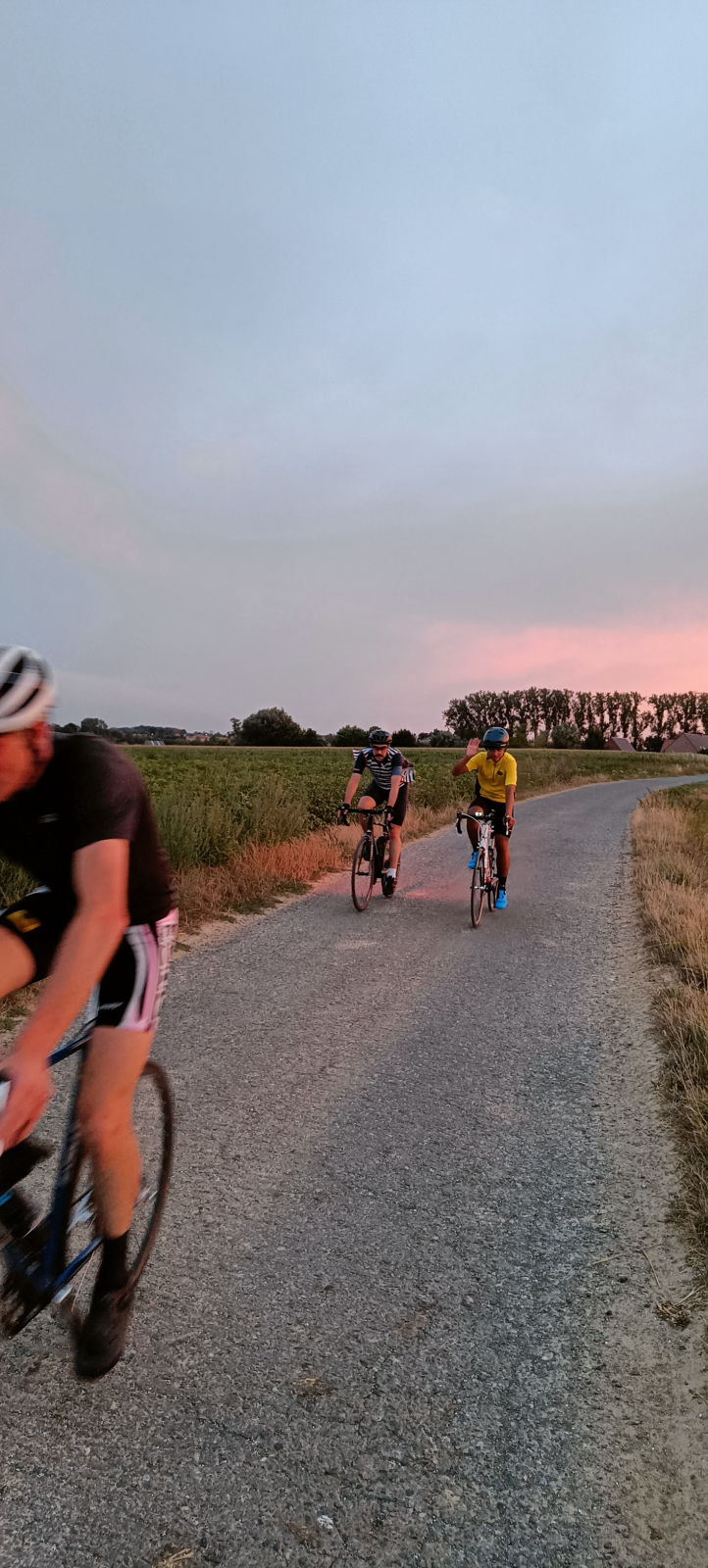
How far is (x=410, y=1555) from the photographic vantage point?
6.63 ft

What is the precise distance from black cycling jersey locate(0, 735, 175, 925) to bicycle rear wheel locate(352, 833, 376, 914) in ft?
22.0

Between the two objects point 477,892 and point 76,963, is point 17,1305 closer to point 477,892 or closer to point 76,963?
Answer: point 76,963

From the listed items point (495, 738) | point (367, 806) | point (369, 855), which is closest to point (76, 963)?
point (495, 738)

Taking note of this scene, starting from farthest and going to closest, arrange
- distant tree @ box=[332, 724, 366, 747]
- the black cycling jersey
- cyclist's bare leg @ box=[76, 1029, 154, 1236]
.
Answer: distant tree @ box=[332, 724, 366, 747] < cyclist's bare leg @ box=[76, 1029, 154, 1236] < the black cycling jersey

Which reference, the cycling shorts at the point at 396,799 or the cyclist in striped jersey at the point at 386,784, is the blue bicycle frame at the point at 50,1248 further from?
the cycling shorts at the point at 396,799

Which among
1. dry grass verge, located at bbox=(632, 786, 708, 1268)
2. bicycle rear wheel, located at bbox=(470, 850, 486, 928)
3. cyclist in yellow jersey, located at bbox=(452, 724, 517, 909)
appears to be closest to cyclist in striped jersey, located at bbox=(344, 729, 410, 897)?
cyclist in yellow jersey, located at bbox=(452, 724, 517, 909)

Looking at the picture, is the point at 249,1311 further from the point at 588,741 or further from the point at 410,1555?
the point at 588,741

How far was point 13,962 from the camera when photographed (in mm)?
2436

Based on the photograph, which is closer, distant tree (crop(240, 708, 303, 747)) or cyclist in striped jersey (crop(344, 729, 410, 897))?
cyclist in striped jersey (crop(344, 729, 410, 897))

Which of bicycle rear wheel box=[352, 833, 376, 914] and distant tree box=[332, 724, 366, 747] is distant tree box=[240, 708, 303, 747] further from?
bicycle rear wheel box=[352, 833, 376, 914]

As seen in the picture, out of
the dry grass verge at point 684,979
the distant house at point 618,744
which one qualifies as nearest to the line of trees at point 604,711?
the distant house at point 618,744

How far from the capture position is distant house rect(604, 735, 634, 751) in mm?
120688

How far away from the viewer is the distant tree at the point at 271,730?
85444mm

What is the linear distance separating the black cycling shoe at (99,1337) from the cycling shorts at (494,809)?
7293 millimetres
